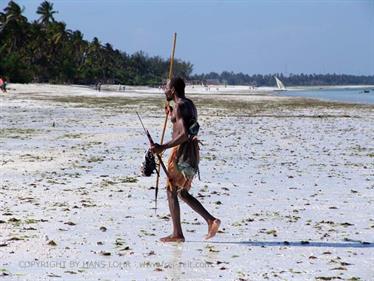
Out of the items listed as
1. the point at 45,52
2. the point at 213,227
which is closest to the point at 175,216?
the point at 213,227

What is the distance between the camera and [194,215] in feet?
30.4

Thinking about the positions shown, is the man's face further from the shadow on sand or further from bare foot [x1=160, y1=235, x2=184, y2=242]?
the shadow on sand

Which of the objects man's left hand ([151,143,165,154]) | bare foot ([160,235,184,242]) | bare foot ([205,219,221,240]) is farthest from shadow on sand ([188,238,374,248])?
man's left hand ([151,143,165,154])

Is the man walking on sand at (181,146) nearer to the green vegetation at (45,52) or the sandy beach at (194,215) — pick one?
the sandy beach at (194,215)

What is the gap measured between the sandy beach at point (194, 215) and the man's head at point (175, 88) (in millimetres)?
1789

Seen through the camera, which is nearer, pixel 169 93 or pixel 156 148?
pixel 156 148

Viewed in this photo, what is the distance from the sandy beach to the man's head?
1789 millimetres

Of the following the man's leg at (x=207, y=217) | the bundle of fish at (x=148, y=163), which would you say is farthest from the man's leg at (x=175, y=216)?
the bundle of fish at (x=148, y=163)

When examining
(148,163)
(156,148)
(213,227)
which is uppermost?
(156,148)

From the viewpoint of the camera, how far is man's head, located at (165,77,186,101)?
735 centimetres

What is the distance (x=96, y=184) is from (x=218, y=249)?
493 centimetres

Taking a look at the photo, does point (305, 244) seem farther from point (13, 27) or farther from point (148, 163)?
point (13, 27)

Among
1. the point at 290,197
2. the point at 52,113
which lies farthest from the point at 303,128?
the point at 290,197

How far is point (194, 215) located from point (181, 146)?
7.38 ft
